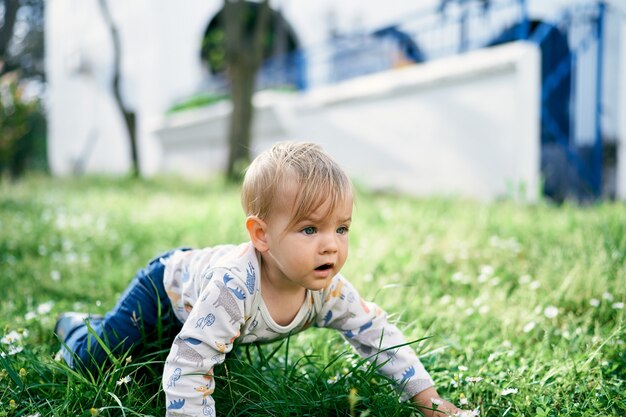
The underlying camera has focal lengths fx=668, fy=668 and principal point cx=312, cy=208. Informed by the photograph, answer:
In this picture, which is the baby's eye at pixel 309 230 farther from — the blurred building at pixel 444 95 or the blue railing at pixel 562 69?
the blue railing at pixel 562 69

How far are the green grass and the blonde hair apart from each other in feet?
1.61

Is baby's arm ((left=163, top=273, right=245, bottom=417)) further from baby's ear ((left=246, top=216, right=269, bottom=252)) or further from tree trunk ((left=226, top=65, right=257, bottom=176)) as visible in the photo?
tree trunk ((left=226, top=65, right=257, bottom=176))

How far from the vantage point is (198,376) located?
A: 5.89ft

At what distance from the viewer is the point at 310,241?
180 cm

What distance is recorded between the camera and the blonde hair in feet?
5.83

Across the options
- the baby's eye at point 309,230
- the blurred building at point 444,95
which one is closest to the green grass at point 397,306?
the baby's eye at point 309,230

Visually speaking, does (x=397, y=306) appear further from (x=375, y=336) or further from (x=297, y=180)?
(x=297, y=180)

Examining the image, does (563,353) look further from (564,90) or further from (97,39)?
(97,39)

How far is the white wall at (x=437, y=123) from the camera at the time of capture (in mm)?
6711

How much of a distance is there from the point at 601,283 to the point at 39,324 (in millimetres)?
2409

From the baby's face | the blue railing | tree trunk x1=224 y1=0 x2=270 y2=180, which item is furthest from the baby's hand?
tree trunk x1=224 y1=0 x2=270 y2=180

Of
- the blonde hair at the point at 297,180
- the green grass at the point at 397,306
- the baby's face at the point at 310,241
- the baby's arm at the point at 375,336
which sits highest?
the blonde hair at the point at 297,180

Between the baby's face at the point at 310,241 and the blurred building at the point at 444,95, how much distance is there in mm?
4676

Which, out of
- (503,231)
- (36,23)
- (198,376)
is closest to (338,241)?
(198,376)
